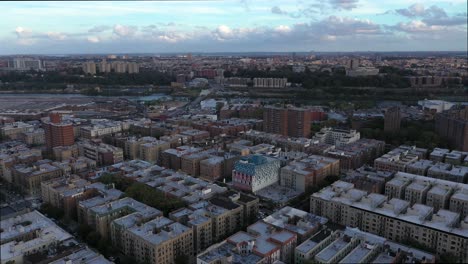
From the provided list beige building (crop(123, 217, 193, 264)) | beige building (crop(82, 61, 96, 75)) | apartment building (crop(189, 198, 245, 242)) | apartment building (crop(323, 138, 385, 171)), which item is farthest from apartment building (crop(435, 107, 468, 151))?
beige building (crop(82, 61, 96, 75))

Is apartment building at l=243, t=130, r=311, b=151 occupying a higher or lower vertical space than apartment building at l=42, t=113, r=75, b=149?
lower

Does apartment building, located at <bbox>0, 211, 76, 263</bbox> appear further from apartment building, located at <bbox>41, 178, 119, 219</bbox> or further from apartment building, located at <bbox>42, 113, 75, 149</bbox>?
apartment building, located at <bbox>42, 113, 75, 149</bbox>

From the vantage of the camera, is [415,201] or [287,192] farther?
[287,192]

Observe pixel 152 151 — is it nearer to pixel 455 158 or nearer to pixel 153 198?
pixel 153 198

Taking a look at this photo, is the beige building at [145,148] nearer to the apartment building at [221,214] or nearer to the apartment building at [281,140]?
the apartment building at [281,140]

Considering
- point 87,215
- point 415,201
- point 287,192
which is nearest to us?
point 87,215

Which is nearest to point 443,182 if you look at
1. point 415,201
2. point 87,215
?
point 415,201

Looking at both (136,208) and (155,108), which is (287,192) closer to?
(136,208)

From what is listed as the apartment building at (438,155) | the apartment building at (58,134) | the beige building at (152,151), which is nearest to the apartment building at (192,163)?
the beige building at (152,151)
